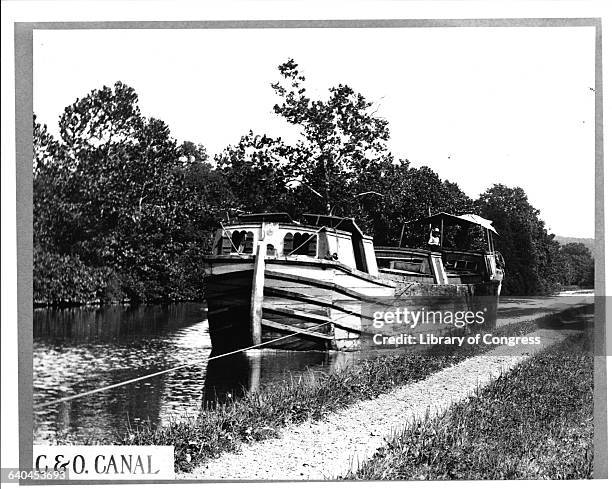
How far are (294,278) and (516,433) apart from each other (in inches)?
159

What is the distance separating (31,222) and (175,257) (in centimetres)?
236

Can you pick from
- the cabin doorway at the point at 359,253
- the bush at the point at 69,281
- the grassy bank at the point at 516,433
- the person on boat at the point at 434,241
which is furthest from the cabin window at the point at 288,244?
the grassy bank at the point at 516,433

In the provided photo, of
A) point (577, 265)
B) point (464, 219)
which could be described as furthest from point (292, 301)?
point (577, 265)

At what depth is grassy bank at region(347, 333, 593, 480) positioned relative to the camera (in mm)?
6484

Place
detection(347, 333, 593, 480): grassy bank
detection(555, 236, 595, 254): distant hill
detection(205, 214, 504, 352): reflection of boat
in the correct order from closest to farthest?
1. detection(347, 333, 593, 480): grassy bank
2. detection(555, 236, 595, 254): distant hill
3. detection(205, 214, 504, 352): reflection of boat

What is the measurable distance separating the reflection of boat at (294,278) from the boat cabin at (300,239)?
0.01 meters

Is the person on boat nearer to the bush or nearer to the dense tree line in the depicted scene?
the dense tree line

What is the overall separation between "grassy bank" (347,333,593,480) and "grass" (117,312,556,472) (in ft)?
1.91

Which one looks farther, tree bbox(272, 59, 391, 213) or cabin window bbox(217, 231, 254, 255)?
cabin window bbox(217, 231, 254, 255)

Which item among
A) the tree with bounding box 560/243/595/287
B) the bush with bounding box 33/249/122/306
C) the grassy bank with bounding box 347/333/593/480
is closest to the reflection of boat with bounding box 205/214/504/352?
the tree with bounding box 560/243/595/287

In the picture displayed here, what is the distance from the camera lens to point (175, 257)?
876cm

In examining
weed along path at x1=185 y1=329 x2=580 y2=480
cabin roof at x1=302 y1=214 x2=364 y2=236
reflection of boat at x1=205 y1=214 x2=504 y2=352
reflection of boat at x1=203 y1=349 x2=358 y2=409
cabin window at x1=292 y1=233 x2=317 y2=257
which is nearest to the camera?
weed along path at x1=185 y1=329 x2=580 y2=480

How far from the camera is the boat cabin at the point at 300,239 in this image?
9.23m

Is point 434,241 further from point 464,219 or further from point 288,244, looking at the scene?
point 288,244
